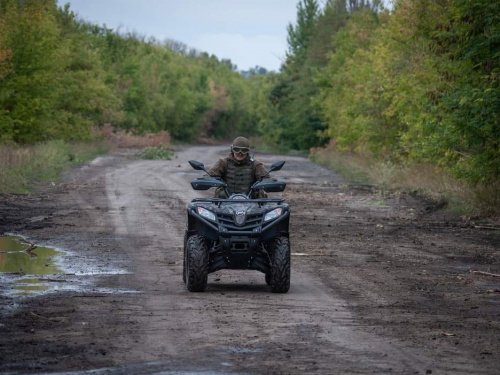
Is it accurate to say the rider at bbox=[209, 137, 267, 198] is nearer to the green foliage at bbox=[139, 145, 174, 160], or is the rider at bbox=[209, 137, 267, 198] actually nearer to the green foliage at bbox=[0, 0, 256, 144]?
the green foliage at bbox=[0, 0, 256, 144]

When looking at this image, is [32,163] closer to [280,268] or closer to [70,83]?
[70,83]

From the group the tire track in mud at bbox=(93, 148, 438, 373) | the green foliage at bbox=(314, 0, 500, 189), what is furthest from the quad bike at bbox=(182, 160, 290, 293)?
the green foliage at bbox=(314, 0, 500, 189)

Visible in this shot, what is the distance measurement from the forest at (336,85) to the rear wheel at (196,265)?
9819 mm

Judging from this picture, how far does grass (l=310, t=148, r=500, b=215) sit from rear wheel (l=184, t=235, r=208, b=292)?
13.7 m

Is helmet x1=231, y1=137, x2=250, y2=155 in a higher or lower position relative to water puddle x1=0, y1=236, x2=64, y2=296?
higher

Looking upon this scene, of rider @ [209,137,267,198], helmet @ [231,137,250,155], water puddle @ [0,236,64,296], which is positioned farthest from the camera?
rider @ [209,137,267,198]

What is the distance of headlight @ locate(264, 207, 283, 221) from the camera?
1297 cm

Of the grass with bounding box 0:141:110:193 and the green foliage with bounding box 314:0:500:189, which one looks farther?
the grass with bounding box 0:141:110:193

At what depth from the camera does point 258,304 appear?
11.9 metres

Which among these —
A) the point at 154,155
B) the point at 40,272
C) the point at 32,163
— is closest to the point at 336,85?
the point at 154,155

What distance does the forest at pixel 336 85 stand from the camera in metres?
22.4

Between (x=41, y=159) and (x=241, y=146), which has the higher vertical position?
(x=241, y=146)

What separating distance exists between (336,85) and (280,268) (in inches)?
2225

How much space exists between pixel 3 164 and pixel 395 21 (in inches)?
651
